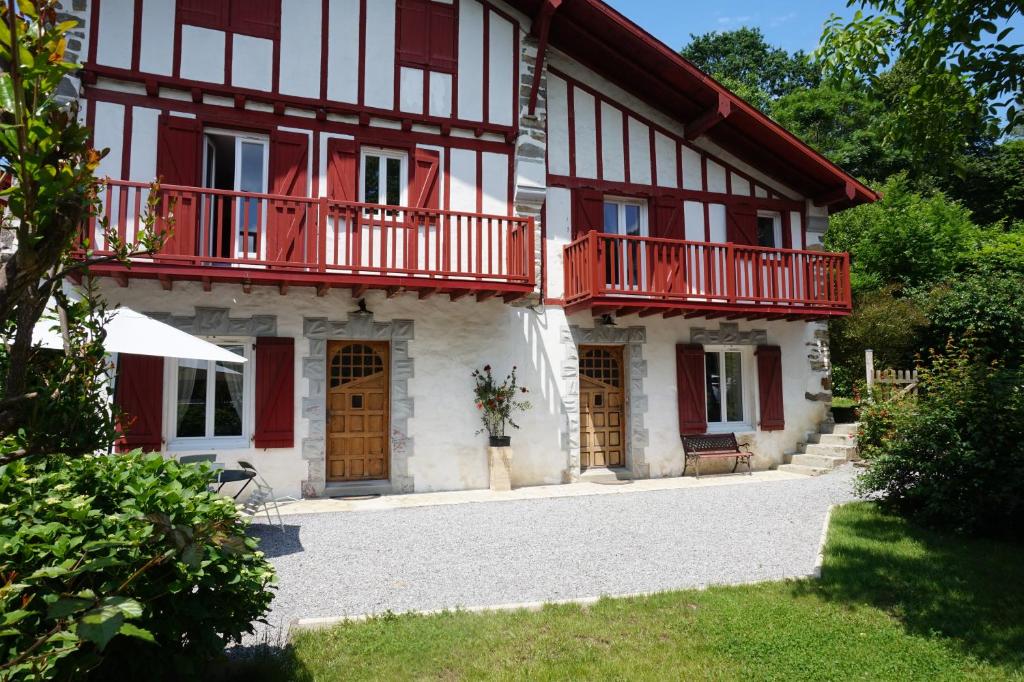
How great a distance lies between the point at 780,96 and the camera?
32.5 meters

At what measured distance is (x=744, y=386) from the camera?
11391 millimetres

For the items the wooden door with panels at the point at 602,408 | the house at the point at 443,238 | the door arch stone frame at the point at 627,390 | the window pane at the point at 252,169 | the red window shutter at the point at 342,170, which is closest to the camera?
the house at the point at 443,238

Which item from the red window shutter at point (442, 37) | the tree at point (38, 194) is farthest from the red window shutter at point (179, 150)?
the tree at point (38, 194)

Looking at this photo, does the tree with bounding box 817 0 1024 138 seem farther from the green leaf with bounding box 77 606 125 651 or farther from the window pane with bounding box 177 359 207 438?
the window pane with bounding box 177 359 207 438

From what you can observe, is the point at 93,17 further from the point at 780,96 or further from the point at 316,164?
the point at 780,96

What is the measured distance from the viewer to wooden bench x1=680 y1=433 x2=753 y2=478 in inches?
408

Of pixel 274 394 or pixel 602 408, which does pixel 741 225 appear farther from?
pixel 274 394

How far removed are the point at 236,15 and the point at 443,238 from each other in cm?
430

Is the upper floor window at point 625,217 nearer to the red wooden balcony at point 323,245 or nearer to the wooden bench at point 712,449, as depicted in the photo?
the red wooden balcony at point 323,245

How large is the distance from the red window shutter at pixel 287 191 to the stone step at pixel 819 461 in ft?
30.0

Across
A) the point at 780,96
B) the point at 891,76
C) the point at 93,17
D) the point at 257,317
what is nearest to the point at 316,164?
the point at 257,317

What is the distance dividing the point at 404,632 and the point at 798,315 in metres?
9.25

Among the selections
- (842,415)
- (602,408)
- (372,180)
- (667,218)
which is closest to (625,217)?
(667,218)

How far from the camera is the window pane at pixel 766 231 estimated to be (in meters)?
11.9
